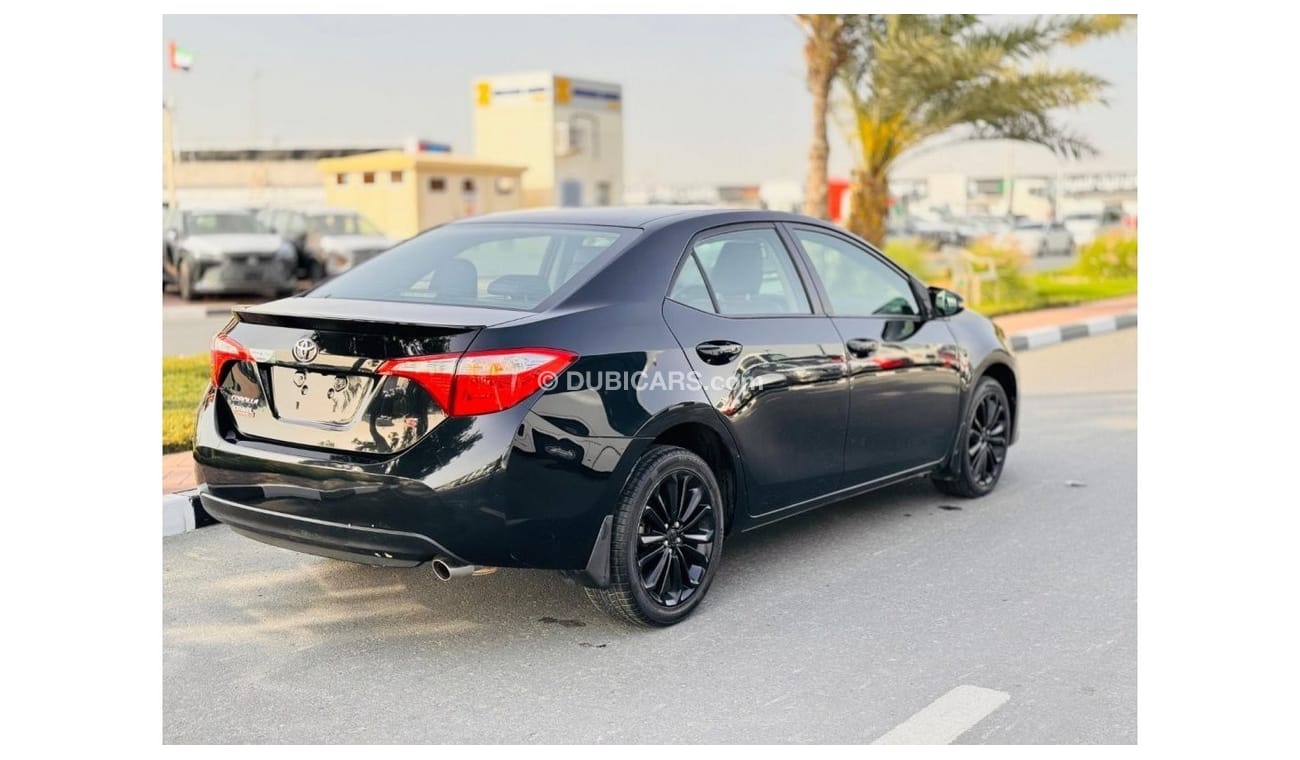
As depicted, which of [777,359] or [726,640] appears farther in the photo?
[777,359]

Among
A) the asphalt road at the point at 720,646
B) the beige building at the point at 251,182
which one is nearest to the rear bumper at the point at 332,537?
the asphalt road at the point at 720,646

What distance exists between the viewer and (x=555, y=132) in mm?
35688

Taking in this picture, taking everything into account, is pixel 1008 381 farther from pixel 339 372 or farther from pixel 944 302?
pixel 339 372

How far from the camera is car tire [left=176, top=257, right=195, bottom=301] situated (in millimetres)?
19422

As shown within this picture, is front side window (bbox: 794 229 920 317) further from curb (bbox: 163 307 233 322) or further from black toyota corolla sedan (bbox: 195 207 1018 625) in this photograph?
curb (bbox: 163 307 233 322)

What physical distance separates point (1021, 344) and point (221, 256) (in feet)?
39.3

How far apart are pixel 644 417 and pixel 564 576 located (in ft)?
2.01

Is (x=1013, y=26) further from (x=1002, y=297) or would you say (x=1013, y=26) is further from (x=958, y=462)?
(x=958, y=462)

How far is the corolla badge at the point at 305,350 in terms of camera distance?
4125mm

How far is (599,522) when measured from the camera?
4.20m

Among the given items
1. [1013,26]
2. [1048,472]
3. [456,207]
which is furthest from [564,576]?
[456,207]

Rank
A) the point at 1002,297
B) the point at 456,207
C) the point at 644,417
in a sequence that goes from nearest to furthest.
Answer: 1. the point at 644,417
2. the point at 1002,297
3. the point at 456,207

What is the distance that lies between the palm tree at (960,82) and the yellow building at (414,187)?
12922 mm

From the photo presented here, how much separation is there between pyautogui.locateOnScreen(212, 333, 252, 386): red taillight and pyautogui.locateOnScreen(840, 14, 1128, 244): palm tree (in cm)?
1336
